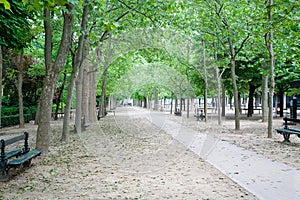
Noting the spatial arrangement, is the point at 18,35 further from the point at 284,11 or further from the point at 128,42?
the point at 128,42

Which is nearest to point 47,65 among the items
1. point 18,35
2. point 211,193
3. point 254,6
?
point 18,35

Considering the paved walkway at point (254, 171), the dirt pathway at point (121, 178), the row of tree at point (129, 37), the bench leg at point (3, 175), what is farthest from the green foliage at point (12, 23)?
the paved walkway at point (254, 171)

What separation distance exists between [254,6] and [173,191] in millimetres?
9948

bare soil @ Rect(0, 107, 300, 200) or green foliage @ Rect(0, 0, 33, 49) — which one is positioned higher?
green foliage @ Rect(0, 0, 33, 49)

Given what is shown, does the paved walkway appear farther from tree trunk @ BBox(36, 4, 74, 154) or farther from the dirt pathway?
tree trunk @ BBox(36, 4, 74, 154)

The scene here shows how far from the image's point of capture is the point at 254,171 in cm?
686

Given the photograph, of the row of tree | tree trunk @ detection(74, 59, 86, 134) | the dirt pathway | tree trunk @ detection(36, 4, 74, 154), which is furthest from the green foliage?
tree trunk @ detection(74, 59, 86, 134)

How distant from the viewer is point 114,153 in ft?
31.2

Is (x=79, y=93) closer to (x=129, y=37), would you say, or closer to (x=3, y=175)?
(x=3, y=175)

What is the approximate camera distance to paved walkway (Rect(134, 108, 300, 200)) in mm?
5293

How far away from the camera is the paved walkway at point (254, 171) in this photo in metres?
5.29

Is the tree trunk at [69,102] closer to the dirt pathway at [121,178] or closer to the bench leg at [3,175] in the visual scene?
the dirt pathway at [121,178]

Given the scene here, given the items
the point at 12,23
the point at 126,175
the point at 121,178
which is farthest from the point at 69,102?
the point at 121,178

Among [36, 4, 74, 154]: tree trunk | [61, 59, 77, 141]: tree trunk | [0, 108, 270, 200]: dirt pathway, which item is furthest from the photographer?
[61, 59, 77, 141]: tree trunk
